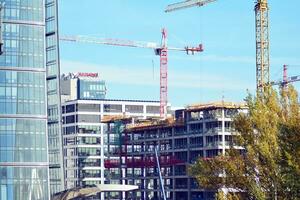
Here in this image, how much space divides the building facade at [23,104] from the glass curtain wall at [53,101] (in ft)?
10.9

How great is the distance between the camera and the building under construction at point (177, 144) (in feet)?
551

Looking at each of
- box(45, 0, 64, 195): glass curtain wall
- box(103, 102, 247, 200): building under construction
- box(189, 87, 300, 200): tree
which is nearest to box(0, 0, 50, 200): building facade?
box(45, 0, 64, 195): glass curtain wall

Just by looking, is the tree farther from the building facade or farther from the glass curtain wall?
the glass curtain wall

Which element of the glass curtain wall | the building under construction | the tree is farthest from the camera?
the building under construction

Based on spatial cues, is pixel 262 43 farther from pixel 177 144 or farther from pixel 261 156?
pixel 261 156

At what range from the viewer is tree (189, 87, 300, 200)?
53.1 m

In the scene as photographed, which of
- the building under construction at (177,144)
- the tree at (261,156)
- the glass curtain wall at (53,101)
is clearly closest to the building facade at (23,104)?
the glass curtain wall at (53,101)

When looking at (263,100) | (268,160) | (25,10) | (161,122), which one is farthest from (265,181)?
(161,122)

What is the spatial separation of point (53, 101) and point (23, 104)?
20.3 ft

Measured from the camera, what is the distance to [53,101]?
10994 cm

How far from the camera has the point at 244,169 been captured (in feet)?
184

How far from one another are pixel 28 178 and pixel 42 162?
2614 millimetres

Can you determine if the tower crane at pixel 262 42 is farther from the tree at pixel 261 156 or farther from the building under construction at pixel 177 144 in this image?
the tree at pixel 261 156

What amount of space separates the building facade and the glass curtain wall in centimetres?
332
